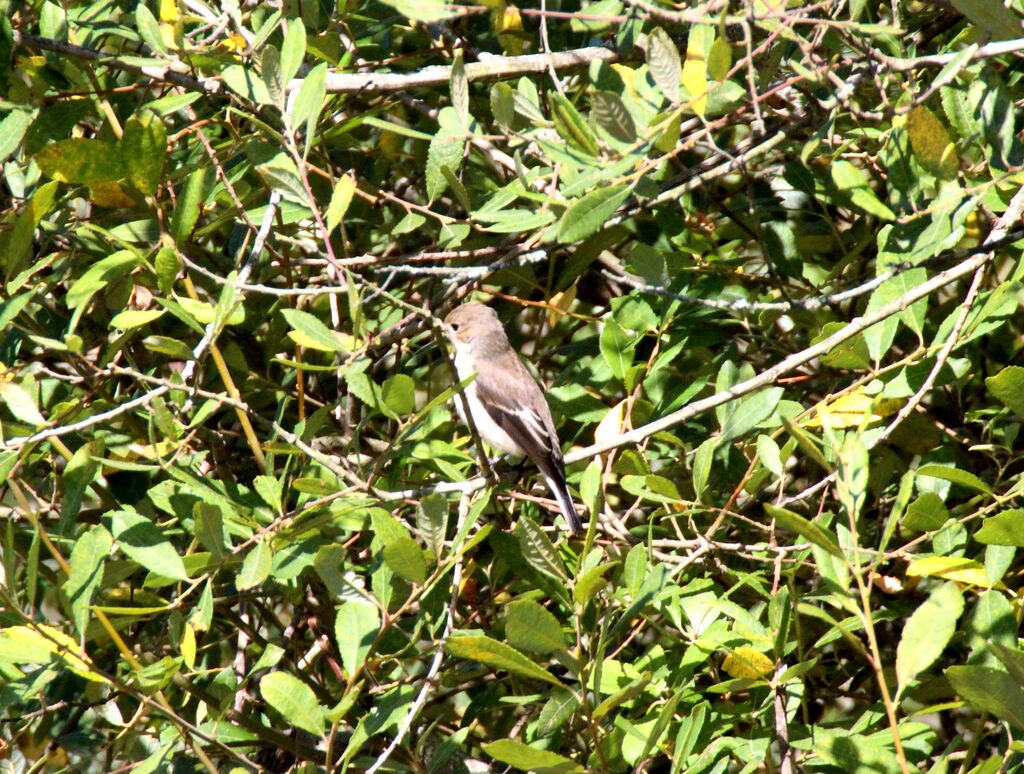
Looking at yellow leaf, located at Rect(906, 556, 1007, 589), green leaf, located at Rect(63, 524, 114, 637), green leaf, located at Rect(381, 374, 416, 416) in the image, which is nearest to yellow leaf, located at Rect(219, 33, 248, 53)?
green leaf, located at Rect(381, 374, 416, 416)

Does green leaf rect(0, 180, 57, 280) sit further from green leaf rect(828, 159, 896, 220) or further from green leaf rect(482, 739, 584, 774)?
green leaf rect(828, 159, 896, 220)

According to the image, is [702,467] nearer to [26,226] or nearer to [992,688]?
[992,688]

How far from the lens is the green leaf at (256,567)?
107 inches

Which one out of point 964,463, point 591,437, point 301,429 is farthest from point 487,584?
point 964,463

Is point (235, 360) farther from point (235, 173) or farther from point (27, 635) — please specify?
point (27, 635)

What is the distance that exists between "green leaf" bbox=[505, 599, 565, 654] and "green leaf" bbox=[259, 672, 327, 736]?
56 centimetres

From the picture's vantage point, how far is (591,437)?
4.42 meters

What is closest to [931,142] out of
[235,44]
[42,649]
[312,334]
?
[312,334]

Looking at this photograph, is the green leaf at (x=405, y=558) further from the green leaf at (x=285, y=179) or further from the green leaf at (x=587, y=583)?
the green leaf at (x=285, y=179)

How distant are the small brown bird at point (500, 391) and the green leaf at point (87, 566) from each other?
6.28 ft

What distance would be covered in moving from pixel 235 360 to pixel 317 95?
1.28m

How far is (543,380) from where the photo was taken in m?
4.67

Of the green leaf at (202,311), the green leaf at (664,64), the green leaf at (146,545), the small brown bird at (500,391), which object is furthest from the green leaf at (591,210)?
the small brown bird at (500,391)

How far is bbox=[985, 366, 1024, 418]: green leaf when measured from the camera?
2738mm
